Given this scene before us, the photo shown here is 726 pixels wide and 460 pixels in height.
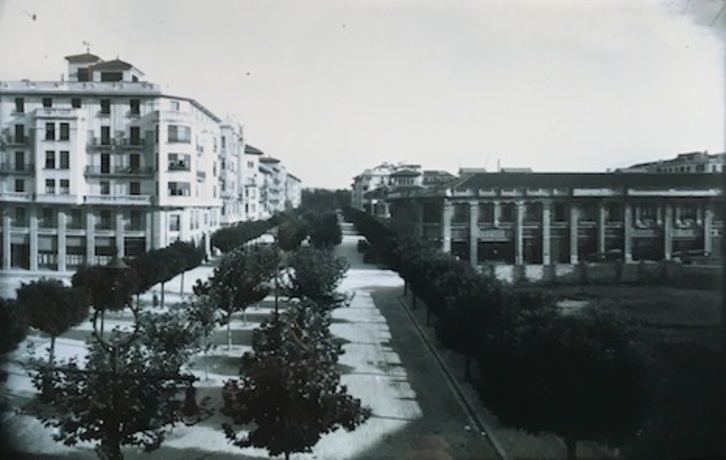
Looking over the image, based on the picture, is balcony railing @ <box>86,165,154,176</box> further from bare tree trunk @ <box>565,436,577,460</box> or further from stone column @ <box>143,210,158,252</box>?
bare tree trunk @ <box>565,436,577,460</box>

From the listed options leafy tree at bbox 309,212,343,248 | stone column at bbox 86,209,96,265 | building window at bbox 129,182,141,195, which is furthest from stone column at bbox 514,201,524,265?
leafy tree at bbox 309,212,343,248

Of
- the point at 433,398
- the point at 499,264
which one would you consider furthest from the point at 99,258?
the point at 499,264

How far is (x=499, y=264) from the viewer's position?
10.7 meters

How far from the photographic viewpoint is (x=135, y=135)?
20.6ft

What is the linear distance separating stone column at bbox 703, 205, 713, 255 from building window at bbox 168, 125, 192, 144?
7420 mm

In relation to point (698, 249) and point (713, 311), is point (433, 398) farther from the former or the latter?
point (698, 249)

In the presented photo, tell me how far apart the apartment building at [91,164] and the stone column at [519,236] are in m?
6.13

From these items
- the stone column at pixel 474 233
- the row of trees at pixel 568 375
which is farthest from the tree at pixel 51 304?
the stone column at pixel 474 233

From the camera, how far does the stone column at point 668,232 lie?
900 centimetres

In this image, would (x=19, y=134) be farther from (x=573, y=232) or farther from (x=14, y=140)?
(x=573, y=232)

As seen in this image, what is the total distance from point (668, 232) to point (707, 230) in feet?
1.99

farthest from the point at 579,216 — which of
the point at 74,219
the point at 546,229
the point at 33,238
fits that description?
the point at 33,238

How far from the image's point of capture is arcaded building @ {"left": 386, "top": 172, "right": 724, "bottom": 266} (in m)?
8.66

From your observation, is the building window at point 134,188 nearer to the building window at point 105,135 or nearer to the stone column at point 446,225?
the building window at point 105,135
